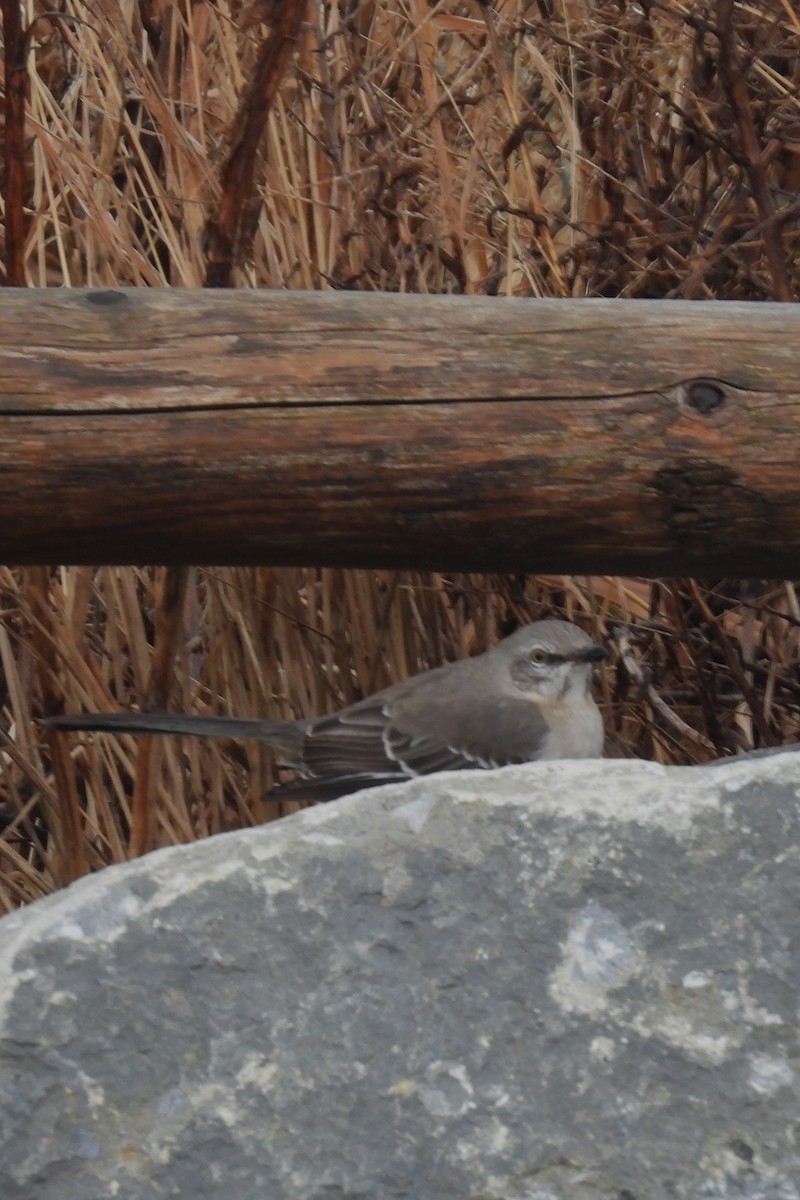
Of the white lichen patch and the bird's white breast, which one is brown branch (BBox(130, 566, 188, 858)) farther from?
the white lichen patch

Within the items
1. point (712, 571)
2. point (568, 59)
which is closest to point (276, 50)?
point (712, 571)

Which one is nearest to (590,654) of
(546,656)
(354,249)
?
(546,656)

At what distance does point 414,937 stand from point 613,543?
3.39 ft

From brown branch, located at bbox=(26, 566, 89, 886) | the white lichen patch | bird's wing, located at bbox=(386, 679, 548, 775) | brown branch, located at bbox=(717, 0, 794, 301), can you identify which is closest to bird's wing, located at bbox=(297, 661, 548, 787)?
bird's wing, located at bbox=(386, 679, 548, 775)

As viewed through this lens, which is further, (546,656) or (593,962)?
(546,656)

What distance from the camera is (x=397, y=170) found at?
3.33 meters

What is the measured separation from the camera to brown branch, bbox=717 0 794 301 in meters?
3.29

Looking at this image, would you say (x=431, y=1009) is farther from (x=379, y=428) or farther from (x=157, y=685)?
(x=157, y=685)

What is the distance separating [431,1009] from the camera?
4.71ft

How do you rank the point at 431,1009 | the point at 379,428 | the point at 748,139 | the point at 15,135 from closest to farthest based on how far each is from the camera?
the point at 431,1009
the point at 379,428
the point at 15,135
the point at 748,139

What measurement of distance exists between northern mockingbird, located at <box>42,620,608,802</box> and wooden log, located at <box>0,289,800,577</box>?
2.77 ft

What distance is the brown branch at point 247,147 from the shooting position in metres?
2.70

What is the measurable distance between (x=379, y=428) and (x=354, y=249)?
1120 millimetres

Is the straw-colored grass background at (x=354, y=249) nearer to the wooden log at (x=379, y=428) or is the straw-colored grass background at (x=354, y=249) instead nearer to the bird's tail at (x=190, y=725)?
the bird's tail at (x=190, y=725)
